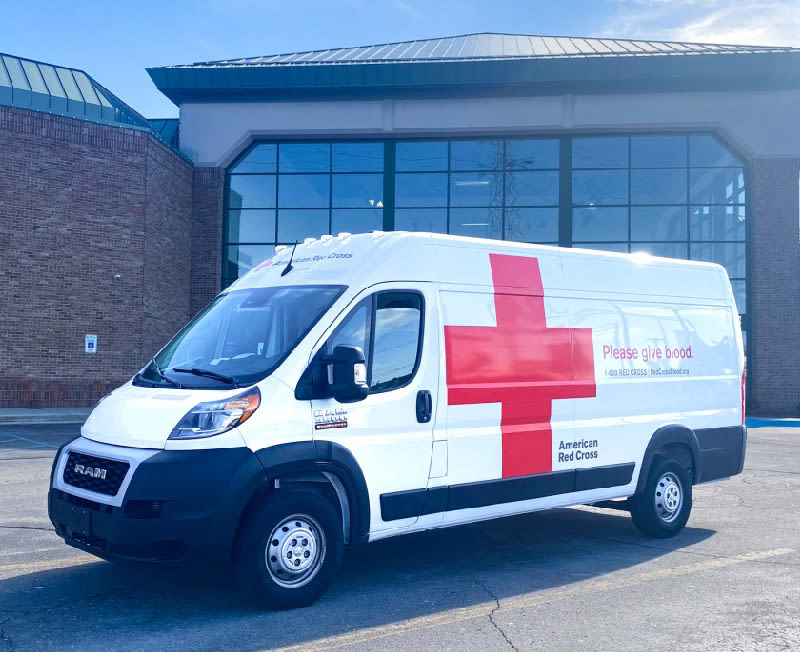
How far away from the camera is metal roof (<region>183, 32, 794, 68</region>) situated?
28.0m

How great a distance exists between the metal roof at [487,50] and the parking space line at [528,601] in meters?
23.3

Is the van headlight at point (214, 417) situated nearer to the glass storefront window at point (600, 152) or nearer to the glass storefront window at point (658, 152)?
the glass storefront window at point (600, 152)

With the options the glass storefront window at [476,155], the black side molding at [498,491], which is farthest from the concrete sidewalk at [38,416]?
the black side molding at [498,491]

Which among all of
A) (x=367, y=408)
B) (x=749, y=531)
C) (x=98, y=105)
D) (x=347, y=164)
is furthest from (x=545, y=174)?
(x=367, y=408)

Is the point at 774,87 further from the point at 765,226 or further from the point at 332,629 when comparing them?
the point at 332,629

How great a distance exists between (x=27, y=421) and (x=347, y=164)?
13.3m

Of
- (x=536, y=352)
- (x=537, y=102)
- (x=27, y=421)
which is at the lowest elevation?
(x=27, y=421)

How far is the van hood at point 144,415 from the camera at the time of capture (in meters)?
4.96

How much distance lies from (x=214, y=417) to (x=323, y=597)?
56.4 inches

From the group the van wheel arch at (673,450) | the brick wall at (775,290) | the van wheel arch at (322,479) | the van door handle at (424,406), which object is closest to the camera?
the van wheel arch at (322,479)

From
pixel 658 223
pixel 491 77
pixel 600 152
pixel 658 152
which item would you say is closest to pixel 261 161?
pixel 491 77

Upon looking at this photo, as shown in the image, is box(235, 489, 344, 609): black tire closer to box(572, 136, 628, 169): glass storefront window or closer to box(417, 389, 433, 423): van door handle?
box(417, 389, 433, 423): van door handle

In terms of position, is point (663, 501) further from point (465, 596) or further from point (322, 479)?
point (322, 479)

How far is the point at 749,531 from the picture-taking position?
312 inches
